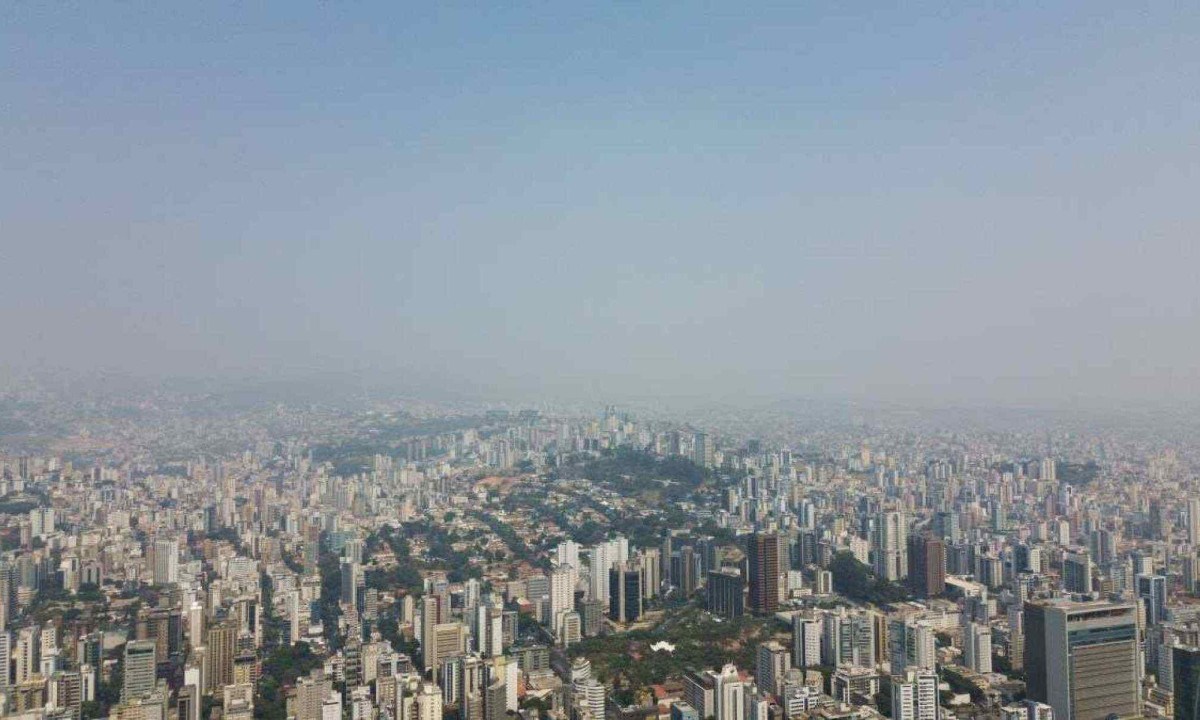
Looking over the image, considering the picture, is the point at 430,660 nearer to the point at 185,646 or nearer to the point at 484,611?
the point at 484,611

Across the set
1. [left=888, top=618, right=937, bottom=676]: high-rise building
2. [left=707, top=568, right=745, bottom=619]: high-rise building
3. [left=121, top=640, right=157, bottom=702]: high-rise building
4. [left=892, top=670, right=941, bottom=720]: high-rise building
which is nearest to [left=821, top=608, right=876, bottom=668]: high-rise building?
[left=888, top=618, right=937, bottom=676]: high-rise building

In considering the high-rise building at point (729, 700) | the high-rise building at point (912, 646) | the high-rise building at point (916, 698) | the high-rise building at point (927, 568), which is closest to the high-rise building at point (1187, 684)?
the high-rise building at point (916, 698)

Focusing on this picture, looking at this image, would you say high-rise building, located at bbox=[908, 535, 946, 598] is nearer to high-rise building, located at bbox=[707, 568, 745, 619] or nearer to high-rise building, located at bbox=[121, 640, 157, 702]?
high-rise building, located at bbox=[707, 568, 745, 619]

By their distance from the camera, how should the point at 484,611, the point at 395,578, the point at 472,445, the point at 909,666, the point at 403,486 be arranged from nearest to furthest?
the point at 909,666 → the point at 484,611 → the point at 395,578 → the point at 403,486 → the point at 472,445

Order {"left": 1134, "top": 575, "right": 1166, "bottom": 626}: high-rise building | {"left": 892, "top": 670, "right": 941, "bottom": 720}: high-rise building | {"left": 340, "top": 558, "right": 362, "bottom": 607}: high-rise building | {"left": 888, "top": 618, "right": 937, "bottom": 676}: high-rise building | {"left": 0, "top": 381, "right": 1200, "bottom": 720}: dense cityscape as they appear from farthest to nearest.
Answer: {"left": 340, "top": 558, "right": 362, "bottom": 607}: high-rise building, {"left": 1134, "top": 575, "right": 1166, "bottom": 626}: high-rise building, {"left": 888, "top": 618, "right": 937, "bottom": 676}: high-rise building, {"left": 0, "top": 381, "right": 1200, "bottom": 720}: dense cityscape, {"left": 892, "top": 670, "right": 941, "bottom": 720}: high-rise building

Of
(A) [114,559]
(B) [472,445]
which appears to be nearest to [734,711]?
(A) [114,559]

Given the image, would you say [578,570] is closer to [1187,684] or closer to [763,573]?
[763,573]

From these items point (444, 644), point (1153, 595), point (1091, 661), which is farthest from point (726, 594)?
point (1091, 661)
